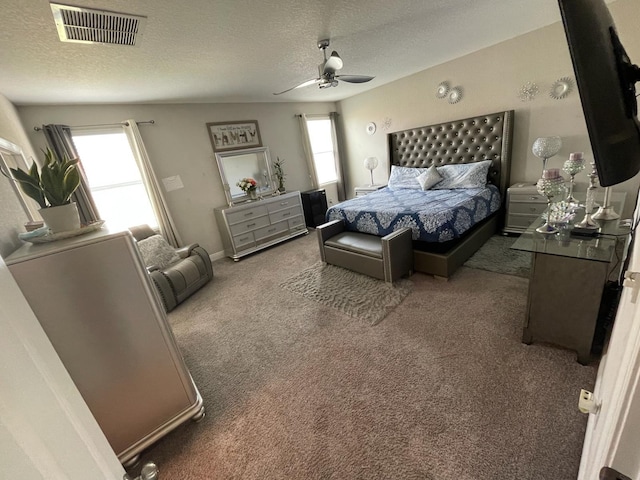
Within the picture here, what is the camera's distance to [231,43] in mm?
2135

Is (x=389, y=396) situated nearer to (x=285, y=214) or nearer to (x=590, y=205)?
(x=590, y=205)

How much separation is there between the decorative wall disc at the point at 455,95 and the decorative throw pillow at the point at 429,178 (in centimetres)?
104

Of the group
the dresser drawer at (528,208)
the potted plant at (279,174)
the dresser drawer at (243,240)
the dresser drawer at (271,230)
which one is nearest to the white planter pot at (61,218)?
the dresser drawer at (243,240)

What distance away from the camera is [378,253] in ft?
8.96

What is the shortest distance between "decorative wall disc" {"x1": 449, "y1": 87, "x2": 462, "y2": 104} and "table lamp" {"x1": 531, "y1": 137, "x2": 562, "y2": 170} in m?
1.25

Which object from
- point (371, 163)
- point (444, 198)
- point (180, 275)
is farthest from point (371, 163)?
point (180, 275)

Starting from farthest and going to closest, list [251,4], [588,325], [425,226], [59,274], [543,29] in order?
[543,29]
[425,226]
[251,4]
[588,325]
[59,274]

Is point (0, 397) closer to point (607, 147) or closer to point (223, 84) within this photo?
point (607, 147)

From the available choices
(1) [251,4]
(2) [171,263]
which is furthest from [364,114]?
(2) [171,263]

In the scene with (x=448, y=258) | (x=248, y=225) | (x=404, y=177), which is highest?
(x=404, y=177)

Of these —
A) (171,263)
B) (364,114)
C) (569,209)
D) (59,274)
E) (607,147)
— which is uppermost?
(364,114)

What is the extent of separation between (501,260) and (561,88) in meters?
2.14

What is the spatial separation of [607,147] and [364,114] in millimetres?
5028

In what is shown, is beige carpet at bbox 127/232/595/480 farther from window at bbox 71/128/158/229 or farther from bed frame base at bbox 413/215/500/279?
window at bbox 71/128/158/229
